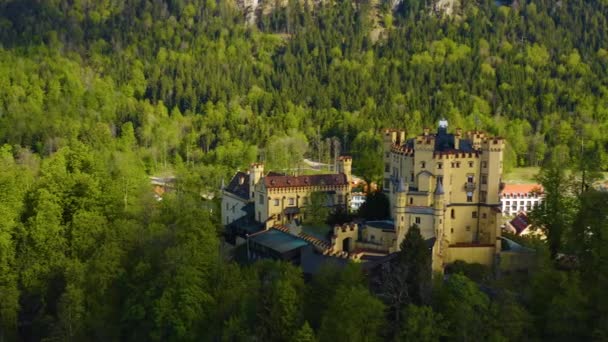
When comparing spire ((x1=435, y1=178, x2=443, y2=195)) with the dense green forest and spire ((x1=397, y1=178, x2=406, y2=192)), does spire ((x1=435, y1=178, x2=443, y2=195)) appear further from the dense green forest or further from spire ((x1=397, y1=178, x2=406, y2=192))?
the dense green forest

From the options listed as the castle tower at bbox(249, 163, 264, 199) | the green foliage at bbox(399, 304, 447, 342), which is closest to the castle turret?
the green foliage at bbox(399, 304, 447, 342)

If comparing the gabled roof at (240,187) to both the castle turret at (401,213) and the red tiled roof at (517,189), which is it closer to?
the castle turret at (401,213)

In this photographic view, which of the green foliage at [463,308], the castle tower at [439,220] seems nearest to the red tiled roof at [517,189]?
the castle tower at [439,220]

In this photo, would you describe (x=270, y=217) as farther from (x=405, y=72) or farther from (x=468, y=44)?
(x=468, y=44)

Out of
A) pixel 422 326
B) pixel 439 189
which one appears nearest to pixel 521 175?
pixel 439 189

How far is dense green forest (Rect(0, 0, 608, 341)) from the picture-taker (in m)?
50.7

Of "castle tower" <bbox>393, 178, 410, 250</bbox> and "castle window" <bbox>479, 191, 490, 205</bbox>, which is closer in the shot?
"castle tower" <bbox>393, 178, 410, 250</bbox>

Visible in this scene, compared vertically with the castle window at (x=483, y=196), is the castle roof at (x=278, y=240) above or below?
below

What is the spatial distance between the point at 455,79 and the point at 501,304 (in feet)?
388

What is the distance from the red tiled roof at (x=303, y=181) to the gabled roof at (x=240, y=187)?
5.25 m

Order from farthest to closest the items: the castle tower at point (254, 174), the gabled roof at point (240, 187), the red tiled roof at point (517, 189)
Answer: the red tiled roof at point (517, 189) < the gabled roof at point (240, 187) < the castle tower at point (254, 174)

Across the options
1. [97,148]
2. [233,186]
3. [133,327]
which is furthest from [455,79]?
[133,327]

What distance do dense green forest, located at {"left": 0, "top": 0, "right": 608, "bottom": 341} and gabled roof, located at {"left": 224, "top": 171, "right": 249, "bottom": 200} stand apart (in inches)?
139

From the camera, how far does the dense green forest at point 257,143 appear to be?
5072cm
